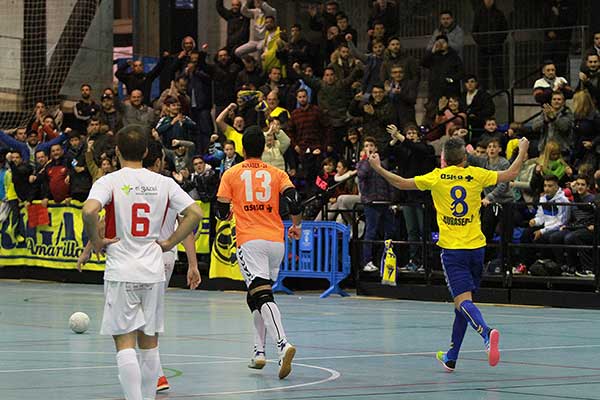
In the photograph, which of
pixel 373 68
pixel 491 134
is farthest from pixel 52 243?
pixel 491 134

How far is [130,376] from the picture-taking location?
28.7 feet

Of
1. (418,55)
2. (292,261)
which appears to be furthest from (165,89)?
(292,261)

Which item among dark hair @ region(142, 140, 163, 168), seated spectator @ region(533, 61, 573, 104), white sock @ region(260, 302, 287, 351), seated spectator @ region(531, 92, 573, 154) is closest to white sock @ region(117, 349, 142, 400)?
dark hair @ region(142, 140, 163, 168)

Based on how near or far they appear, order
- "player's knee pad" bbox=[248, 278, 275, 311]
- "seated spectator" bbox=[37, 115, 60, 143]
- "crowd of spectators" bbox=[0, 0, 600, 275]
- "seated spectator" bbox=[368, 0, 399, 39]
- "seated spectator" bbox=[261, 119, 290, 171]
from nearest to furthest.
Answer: "player's knee pad" bbox=[248, 278, 275, 311]
"crowd of spectators" bbox=[0, 0, 600, 275]
"seated spectator" bbox=[261, 119, 290, 171]
"seated spectator" bbox=[368, 0, 399, 39]
"seated spectator" bbox=[37, 115, 60, 143]

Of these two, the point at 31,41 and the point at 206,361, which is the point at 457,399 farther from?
the point at 31,41

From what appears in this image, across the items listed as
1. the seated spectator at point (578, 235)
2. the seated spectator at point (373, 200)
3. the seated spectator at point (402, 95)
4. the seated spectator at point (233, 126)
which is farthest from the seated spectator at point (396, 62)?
the seated spectator at point (578, 235)

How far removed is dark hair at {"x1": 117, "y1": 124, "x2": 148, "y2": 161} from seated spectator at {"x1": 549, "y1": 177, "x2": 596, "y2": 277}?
39.9 ft

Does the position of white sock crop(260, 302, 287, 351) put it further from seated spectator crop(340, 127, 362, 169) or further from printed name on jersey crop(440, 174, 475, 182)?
seated spectator crop(340, 127, 362, 169)

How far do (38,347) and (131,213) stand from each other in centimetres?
605

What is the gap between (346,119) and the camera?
2588 cm

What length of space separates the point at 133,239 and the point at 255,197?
12.3ft

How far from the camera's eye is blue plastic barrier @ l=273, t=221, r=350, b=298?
23.0m

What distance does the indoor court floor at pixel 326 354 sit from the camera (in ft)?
35.7

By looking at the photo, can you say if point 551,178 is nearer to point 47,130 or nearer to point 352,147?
point 352,147
